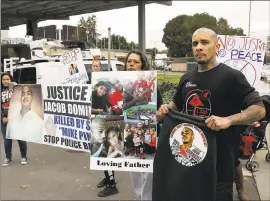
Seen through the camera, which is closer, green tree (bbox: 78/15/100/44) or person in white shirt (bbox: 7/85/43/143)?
person in white shirt (bbox: 7/85/43/143)

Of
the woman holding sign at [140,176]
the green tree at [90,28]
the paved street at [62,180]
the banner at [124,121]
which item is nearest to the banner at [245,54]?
the paved street at [62,180]

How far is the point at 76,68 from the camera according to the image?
7902 millimetres

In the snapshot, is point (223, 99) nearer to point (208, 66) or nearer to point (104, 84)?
point (208, 66)

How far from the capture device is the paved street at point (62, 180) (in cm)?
499

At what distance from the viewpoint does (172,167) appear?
251 centimetres

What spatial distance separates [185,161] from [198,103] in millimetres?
460

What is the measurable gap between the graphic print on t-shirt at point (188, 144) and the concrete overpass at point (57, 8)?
23.5 metres

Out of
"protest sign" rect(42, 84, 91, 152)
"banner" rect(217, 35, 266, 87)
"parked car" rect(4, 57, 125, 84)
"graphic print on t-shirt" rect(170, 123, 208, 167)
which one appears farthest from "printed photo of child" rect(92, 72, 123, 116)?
"parked car" rect(4, 57, 125, 84)

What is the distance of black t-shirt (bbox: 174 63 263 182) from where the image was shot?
2.54 m

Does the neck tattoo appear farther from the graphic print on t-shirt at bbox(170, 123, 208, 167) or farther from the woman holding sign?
the woman holding sign

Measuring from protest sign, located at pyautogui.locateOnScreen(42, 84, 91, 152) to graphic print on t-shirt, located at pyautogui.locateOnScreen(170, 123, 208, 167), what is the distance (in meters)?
1.79

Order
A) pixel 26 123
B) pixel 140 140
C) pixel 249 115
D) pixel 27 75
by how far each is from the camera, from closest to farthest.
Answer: pixel 249 115 → pixel 140 140 → pixel 26 123 → pixel 27 75

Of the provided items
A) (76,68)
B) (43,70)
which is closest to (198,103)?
(76,68)

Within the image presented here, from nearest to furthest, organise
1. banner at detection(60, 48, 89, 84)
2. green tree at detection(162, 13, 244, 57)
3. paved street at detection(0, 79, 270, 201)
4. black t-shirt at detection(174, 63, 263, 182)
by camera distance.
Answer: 1. black t-shirt at detection(174, 63, 263, 182)
2. paved street at detection(0, 79, 270, 201)
3. banner at detection(60, 48, 89, 84)
4. green tree at detection(162, 13, 244, 57)
